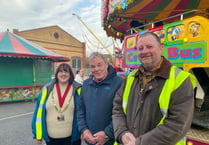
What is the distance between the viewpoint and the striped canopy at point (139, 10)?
352 cm

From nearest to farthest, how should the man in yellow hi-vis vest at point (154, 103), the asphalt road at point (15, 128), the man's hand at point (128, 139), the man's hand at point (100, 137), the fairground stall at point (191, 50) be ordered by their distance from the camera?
the man in yellow hi-vis vest at point (154, 103) → the man's hand at point (128, 139) → the man's hand at point (100, 137) → the fairground stall at point (191, 50) → the asphalt road at point (15, 128)

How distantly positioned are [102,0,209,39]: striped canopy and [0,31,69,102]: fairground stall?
512cm

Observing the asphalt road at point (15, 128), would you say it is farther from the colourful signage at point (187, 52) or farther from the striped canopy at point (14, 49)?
the colourful signage at point (187, 52)

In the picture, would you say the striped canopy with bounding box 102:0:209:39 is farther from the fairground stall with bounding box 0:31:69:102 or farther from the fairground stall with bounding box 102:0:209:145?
the fairground stall with bounding box 0:31:69:102

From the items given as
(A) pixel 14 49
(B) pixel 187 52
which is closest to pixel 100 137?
(B) pixel 187 52

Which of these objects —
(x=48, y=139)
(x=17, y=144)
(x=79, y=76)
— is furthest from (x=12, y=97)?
(x=48, y=139)

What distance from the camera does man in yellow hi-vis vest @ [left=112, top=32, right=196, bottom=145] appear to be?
1.15 meters

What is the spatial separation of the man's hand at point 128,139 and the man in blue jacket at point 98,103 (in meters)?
0.44

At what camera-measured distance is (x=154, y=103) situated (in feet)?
4.08

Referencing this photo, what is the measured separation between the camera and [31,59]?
28.9ft

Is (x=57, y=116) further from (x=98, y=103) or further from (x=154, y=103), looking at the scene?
(x=154, y=103)

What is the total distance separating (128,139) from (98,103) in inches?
25.4

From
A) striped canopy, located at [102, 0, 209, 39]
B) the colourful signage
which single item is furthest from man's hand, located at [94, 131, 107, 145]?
striped canopy, located at [102, 0, 209, 39]

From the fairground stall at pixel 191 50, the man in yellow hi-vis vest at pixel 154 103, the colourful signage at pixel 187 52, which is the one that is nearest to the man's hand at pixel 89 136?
the man in yellow hi-vis vest at pixel 154 103
